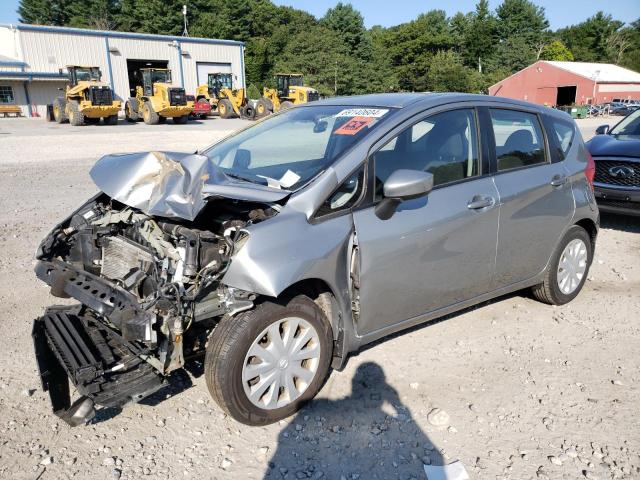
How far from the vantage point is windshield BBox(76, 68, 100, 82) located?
1126 inches

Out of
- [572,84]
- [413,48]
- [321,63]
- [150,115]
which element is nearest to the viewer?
[150,115]

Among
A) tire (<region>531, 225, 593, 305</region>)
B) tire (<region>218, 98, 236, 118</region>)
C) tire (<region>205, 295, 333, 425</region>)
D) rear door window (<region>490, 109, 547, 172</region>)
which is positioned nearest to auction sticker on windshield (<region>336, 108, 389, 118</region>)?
rear door window (<region>490, 109, 547, 172</region>)

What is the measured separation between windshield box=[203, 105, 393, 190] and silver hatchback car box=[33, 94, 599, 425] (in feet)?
0.06

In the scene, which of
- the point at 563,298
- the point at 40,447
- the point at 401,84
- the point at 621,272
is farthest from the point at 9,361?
the point at 401,84

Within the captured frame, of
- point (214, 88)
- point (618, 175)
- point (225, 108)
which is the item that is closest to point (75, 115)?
point (225, 108)

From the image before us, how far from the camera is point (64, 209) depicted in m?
7.71

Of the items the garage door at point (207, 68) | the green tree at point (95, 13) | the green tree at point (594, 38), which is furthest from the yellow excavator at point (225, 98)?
the green tree at point (594, 38)

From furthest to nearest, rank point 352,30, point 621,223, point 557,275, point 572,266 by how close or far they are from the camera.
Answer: point 352,30
point 621,223
point 572,266
point 557,275

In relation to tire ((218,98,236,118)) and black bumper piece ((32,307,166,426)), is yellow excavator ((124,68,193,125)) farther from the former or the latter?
black bumper piece ((32,307,166,426))

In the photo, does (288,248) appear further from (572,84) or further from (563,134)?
(572,84)

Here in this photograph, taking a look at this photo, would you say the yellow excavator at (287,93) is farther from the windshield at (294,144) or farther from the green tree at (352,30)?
the green tree at (352,30)

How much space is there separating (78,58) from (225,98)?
13.7m

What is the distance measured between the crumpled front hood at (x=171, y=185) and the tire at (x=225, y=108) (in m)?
30.9

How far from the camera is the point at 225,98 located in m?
33.5
